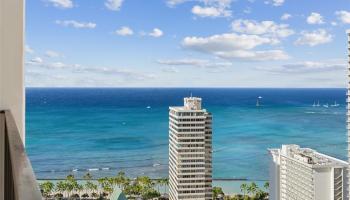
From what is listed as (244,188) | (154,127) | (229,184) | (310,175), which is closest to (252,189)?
(244,188)

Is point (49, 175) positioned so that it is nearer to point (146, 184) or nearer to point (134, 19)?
point (146, 184)

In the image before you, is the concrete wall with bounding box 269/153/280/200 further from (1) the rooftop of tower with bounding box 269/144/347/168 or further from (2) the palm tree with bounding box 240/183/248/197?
(2) the palm tree with bounding box 240/183/248/197


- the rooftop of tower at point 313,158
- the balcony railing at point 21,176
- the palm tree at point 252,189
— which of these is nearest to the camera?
the balcony railing at point 21,176

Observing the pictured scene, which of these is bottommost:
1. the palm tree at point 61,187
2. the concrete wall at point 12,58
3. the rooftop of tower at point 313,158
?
the palm tree at point 61,187

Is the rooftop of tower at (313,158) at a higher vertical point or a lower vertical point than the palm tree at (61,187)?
higher

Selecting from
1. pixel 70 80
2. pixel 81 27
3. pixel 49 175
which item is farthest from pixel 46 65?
pixel 49 175

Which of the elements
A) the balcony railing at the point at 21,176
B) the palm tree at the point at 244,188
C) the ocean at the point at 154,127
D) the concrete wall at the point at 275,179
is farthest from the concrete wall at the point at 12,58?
the ocean at the point at 154,127

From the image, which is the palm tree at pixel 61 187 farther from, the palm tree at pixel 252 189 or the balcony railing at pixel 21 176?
the balcony railing at pixel 21 176
